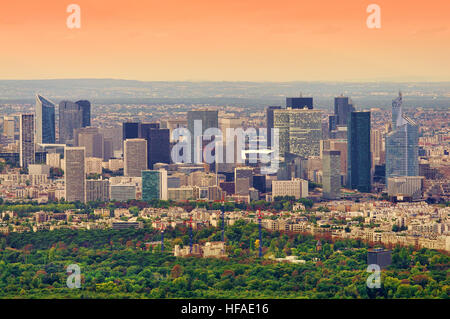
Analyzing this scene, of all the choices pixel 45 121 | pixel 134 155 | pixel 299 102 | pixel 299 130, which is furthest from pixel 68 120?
pixel 299 130

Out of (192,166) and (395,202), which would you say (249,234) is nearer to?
(395,202)

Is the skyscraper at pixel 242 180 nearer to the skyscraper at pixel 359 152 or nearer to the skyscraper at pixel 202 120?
the skyscraper at pixel 202 120

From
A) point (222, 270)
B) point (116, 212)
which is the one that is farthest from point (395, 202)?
point (222, 270)

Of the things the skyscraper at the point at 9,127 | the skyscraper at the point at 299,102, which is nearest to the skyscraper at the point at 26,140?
the skyscraper at the point at 9,127

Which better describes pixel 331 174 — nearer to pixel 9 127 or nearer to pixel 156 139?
pixel 156 139

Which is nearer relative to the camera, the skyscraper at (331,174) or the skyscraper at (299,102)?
the skyscraper at (331,174)

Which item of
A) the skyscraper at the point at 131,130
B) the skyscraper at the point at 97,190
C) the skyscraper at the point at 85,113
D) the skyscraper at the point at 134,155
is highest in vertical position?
the skyscraper at the point at 85,113
